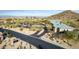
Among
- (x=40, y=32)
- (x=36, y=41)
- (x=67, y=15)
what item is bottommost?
(x=36, y=41)

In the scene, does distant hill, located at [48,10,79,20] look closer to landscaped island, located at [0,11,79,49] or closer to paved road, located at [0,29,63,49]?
landscaped island, located at [0,11,79,49]

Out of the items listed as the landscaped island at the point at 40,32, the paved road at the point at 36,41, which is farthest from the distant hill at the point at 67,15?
the paved road at the point at 36,41

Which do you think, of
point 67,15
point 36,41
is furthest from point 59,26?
point 36,41

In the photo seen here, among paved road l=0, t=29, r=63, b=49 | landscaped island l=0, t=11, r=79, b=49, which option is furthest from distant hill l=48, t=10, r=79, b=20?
paved road l=0, t=29, r=63, b=49

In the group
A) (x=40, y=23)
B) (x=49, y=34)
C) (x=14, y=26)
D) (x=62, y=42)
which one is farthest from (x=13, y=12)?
(x=62, y=42)

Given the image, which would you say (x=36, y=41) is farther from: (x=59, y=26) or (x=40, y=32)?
(x=59, y=26)

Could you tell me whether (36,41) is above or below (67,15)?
below

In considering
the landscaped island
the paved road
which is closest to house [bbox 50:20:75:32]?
the landscaped island

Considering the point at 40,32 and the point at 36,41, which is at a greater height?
the point at 40,32

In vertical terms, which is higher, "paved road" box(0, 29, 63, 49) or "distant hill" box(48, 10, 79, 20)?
"distant hill" box(48, 10, 79, 20)

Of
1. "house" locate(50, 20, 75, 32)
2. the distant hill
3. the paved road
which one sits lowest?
the paved road
